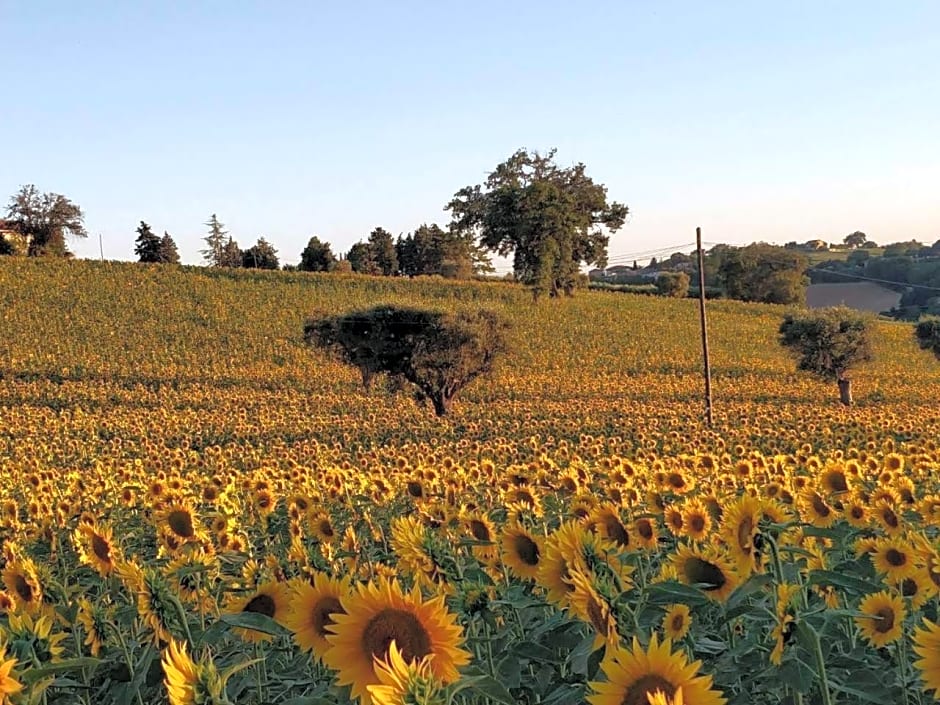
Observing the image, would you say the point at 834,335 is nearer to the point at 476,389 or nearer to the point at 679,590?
the point at 476,389

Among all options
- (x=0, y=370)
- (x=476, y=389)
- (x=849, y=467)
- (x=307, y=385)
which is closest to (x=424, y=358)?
(x=476, y=389)

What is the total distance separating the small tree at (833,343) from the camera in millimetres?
28453

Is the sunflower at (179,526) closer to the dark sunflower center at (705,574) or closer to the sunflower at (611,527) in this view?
the sunflower at (611,527)

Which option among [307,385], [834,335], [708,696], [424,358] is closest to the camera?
[708,696]

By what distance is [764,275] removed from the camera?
7844 centimetres

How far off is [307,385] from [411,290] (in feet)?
67.9

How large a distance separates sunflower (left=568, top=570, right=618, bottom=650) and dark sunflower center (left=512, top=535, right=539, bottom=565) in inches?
27.4

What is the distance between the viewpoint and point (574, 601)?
5.68 feet

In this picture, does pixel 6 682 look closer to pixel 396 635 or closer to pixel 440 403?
pixel 396 635

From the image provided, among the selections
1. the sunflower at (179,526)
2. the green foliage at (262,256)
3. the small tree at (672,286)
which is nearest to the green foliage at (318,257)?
the green foliage at (262,256)

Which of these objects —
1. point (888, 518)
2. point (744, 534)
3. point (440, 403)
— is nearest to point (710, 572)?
point (744, 534)

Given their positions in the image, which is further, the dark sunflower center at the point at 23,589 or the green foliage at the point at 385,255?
the green foliage at the point at 385,255

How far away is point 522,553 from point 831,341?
1117 inches

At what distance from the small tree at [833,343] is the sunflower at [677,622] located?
2784cm
